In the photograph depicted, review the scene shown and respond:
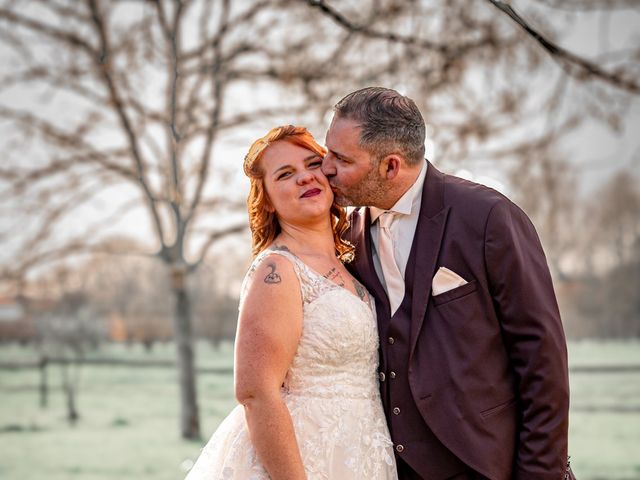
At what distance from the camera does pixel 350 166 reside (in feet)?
7.50

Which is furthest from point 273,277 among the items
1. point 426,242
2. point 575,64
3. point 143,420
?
point 143,420

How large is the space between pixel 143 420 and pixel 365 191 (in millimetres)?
8979

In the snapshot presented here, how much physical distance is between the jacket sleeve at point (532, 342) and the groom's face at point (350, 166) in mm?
373

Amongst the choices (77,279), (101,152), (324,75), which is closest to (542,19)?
(324,75)

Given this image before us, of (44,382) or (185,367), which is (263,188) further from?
(44,382)

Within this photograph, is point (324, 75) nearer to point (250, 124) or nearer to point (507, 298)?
point (250, 124)

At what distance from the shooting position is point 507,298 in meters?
2.15

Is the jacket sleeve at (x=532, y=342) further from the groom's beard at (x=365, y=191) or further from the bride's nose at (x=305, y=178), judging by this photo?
the bride's nose at (x=305, y=178)

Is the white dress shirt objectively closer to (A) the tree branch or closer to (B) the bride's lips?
(B) the bride's lips

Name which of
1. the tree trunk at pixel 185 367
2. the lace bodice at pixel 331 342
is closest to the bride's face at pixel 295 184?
the lace bodice at pixel 331 342

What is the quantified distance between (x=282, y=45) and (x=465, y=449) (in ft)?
22.7

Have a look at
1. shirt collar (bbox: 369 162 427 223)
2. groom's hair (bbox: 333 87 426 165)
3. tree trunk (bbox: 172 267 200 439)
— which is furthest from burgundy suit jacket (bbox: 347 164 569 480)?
tree trunk (bbox: 172 267 200 439)

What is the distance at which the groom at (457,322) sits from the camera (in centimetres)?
214

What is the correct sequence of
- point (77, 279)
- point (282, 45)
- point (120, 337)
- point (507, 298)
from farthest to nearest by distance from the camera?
point (120, 337)
point (77, 279)
point (282, 45)
point (507, 298)
